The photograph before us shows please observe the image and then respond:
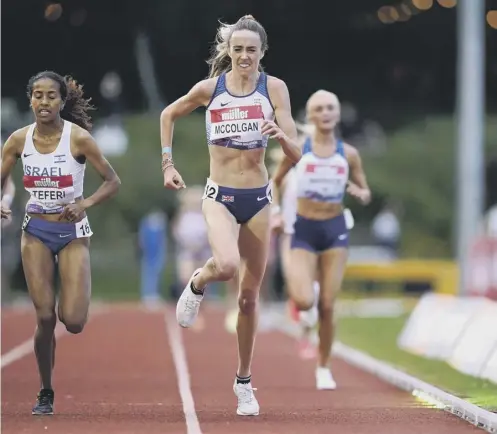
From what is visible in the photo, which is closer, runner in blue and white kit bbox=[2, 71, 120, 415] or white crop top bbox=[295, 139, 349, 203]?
runner in blue and white kit bbox=[2, 71, 120, 415]

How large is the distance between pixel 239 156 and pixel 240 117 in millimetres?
274

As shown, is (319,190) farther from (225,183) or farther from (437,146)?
(437,146)

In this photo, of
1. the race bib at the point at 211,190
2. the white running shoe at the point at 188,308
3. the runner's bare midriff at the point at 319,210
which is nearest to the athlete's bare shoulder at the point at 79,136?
the race bib at the point at 211,190

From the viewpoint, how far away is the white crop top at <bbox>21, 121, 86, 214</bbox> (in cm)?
1077

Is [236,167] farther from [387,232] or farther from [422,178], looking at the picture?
[422,178]

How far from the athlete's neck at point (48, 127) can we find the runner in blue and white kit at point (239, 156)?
73cm

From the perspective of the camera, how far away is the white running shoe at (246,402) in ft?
35.4

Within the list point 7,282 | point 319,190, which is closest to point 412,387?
point 319,190

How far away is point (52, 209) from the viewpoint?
35.7ft

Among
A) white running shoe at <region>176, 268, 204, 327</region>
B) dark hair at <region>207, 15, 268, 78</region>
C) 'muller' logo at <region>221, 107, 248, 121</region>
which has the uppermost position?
dark hair at <region>207, 15, 268, 78</region>

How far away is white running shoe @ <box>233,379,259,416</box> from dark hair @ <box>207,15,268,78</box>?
2204mm

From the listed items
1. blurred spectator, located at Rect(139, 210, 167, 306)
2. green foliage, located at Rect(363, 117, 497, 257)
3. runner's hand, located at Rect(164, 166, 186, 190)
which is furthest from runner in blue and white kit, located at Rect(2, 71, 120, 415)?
green foliage, located at Rect(363, 117, 497, 257)

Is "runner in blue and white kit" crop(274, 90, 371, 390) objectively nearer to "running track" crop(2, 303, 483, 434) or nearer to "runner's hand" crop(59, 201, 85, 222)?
"running track" crop(2, 303, 483, 434)

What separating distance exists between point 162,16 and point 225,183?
1575 centimetres
